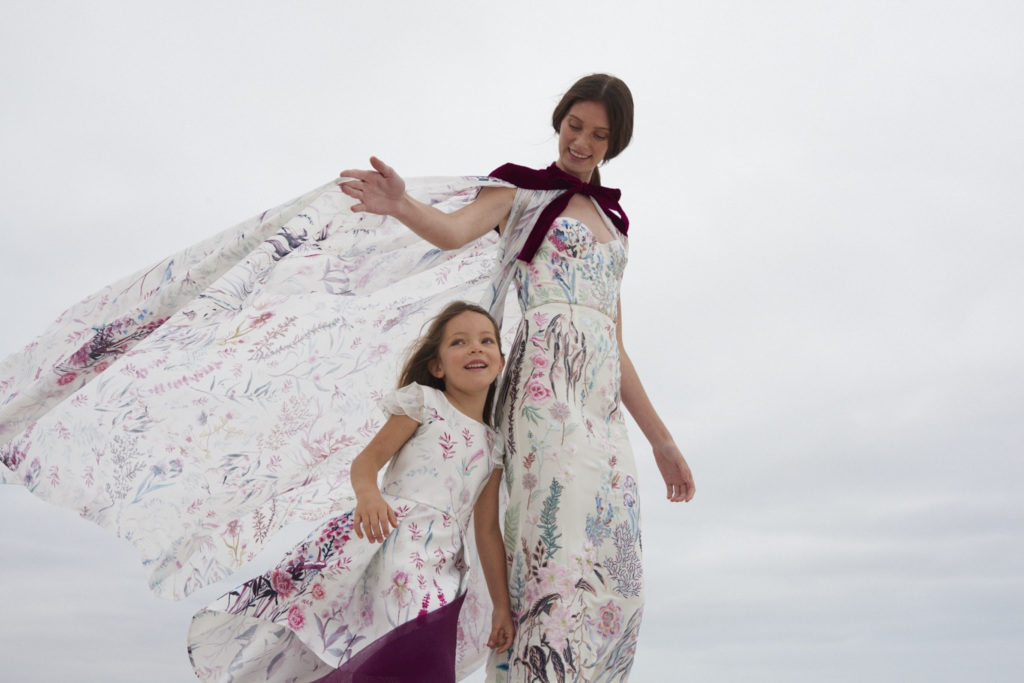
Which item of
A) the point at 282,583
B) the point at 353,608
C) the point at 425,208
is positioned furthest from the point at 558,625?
the point at 425,208

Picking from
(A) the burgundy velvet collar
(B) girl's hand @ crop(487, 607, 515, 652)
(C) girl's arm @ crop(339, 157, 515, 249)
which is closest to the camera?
(C) girl's arm @ crop(339, 157, 515, 249)

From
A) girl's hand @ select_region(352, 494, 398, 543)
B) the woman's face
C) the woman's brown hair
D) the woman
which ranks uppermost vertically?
the woman's brown hair

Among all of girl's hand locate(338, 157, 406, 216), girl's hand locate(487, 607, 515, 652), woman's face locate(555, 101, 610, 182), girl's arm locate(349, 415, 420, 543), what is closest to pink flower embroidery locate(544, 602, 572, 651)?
girl's hand locate(487, 607, 515, 652)

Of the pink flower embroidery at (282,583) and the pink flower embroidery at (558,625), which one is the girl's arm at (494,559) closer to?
the pink flower embroidery at (558,625)

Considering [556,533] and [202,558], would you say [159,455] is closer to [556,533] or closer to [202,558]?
[202,558]

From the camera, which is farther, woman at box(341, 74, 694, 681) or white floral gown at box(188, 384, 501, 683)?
woman at box(341, 74, 694, 681)

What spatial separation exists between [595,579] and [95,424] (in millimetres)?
1493

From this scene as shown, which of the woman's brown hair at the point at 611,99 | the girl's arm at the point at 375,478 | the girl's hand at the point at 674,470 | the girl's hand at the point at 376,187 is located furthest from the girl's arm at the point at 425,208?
the girl's hand at the point at 674,470

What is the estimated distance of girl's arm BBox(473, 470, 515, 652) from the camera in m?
2.55

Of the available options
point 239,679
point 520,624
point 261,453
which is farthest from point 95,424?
point 520,624

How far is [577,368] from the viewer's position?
266 centimetres

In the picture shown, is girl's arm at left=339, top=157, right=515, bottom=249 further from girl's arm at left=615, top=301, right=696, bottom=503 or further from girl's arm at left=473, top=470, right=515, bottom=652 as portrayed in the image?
girl's arm at left=473, top=470, right=515, bottom=652

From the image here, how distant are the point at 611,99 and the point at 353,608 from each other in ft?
5.08

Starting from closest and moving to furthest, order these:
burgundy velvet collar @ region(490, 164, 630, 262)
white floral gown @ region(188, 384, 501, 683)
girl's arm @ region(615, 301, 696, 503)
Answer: white floral gown @ region(188, 384, 501, 683) < burgundy velvet collar @ region(490, 164, 630, 262) < girl's arm @ region(615, 301, 696, 503)
